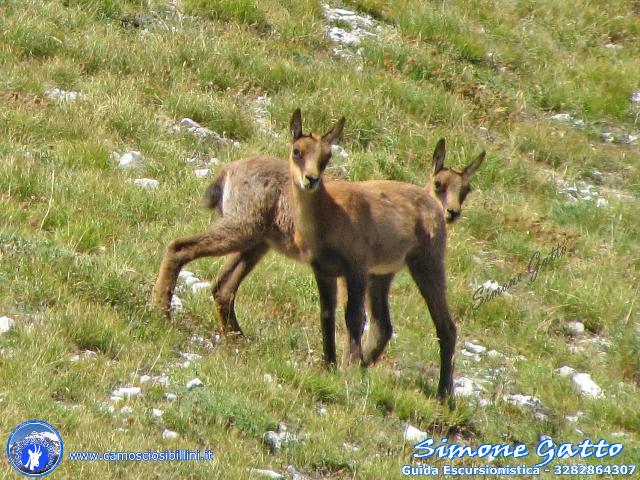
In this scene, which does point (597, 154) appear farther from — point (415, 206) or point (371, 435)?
point (371, 435)

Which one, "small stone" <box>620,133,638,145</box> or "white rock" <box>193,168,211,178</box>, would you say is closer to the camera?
"white rock" <box>193,168,211,178</box>

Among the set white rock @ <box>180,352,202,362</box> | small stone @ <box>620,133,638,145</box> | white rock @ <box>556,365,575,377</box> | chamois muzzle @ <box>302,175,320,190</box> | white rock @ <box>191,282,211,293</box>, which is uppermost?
chamois muzzle @ <box>302,175,320,190</box>

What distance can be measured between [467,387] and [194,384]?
10.1 ft

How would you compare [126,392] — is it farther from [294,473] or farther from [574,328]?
[574,328]

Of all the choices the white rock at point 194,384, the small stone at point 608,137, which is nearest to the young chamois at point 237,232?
the white rock at point 194,384

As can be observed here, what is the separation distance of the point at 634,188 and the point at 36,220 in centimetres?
852

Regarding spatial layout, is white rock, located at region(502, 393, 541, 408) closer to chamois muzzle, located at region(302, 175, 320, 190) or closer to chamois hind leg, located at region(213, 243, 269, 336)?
chamois hind leg, located at region(213, 243, 269, 336)

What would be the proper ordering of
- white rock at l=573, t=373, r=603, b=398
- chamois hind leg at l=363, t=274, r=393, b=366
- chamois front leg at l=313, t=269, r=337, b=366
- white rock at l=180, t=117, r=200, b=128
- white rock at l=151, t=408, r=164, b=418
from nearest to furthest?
white rock at l=151, t=408, r=164, b=418 < chamois front leg at l=313, t=269, r=337, b=366 < chamois hind leg at l=363, t=274, r=393, b=366 < white rock at l=573, t=373, r=603, b=398 < white rock at l=180, t=117, r=200, b=128

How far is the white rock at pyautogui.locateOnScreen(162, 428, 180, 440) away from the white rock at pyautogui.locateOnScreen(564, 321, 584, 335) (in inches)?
234

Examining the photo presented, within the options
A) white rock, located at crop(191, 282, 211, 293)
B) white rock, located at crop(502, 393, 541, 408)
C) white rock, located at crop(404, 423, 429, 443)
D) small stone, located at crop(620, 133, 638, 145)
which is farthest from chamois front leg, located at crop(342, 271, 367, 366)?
small stone, located at crop(620, 133, 638, 145)

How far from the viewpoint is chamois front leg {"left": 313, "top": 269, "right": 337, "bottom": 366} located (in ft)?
32.2

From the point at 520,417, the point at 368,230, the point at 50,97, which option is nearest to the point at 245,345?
the point at 368,230

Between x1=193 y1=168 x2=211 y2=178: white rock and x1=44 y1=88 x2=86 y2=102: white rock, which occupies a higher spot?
x1=44 y1=88 x2=86 y2=102: white rock

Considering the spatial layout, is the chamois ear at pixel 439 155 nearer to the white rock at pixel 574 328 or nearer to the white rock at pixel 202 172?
the white rock at pixel 574 328
